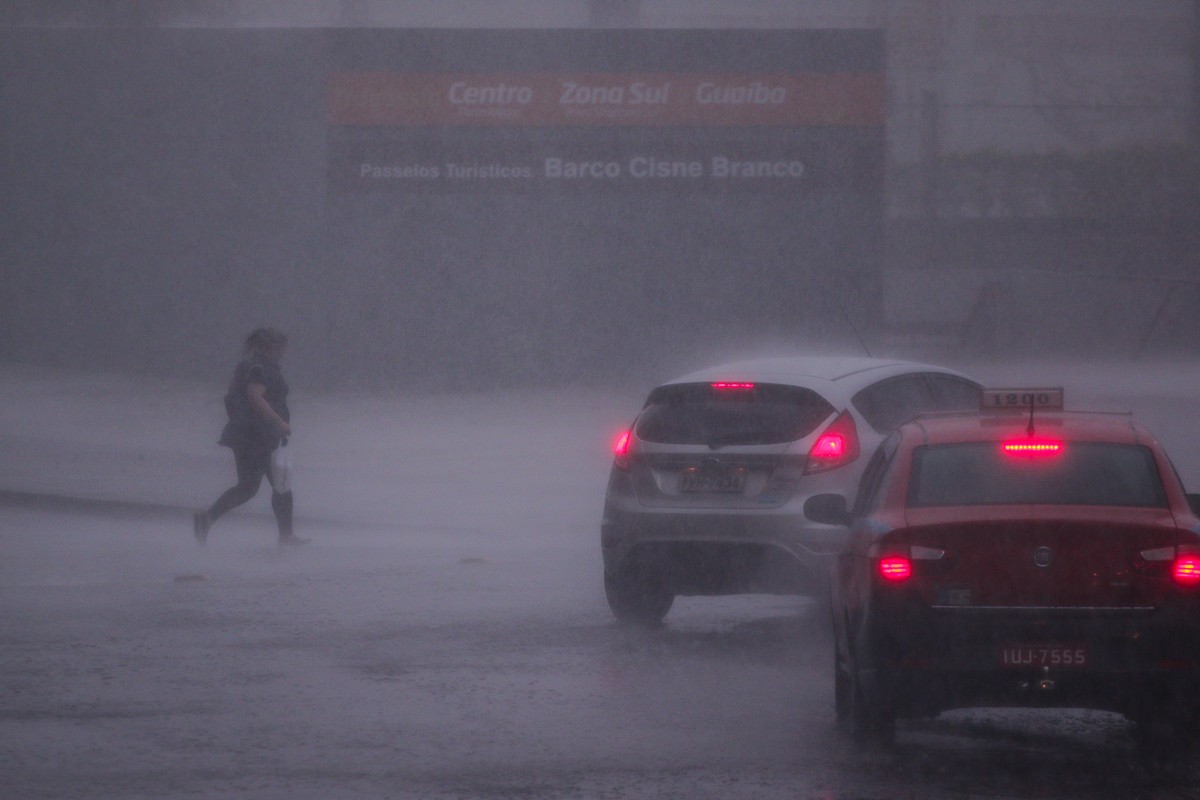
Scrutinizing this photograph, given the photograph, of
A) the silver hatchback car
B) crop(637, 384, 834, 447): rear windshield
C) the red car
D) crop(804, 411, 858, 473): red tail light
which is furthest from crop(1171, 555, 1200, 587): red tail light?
crop(637, 384, 834, 447): rear windshield

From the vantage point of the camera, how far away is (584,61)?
3206 centimetres

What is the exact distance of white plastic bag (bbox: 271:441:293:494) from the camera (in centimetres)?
1512

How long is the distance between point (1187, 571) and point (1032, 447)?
833mm

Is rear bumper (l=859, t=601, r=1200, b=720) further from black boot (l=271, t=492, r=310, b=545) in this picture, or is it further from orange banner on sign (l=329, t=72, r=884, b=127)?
orange banner on sign (l=329, t=72, r=884, b=127)

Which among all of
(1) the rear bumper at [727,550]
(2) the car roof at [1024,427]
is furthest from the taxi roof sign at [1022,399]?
(1) the rear bumper at [727,550]

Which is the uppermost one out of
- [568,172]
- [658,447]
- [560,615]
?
[568,172]

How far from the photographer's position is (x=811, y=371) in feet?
36.6

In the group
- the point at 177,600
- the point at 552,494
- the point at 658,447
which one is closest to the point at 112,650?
the point at 177,600

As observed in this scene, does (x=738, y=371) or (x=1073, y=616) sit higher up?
(x=738, y=371)

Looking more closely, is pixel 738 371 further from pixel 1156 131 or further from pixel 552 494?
pixel 1156 131

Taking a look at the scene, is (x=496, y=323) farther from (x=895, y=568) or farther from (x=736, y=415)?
(x=895, y=568)

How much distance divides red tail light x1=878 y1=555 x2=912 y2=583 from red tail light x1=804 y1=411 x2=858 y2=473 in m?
3.31

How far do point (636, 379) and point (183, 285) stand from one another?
8013 mm

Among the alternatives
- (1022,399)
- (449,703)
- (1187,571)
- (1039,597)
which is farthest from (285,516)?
(1187,571)
